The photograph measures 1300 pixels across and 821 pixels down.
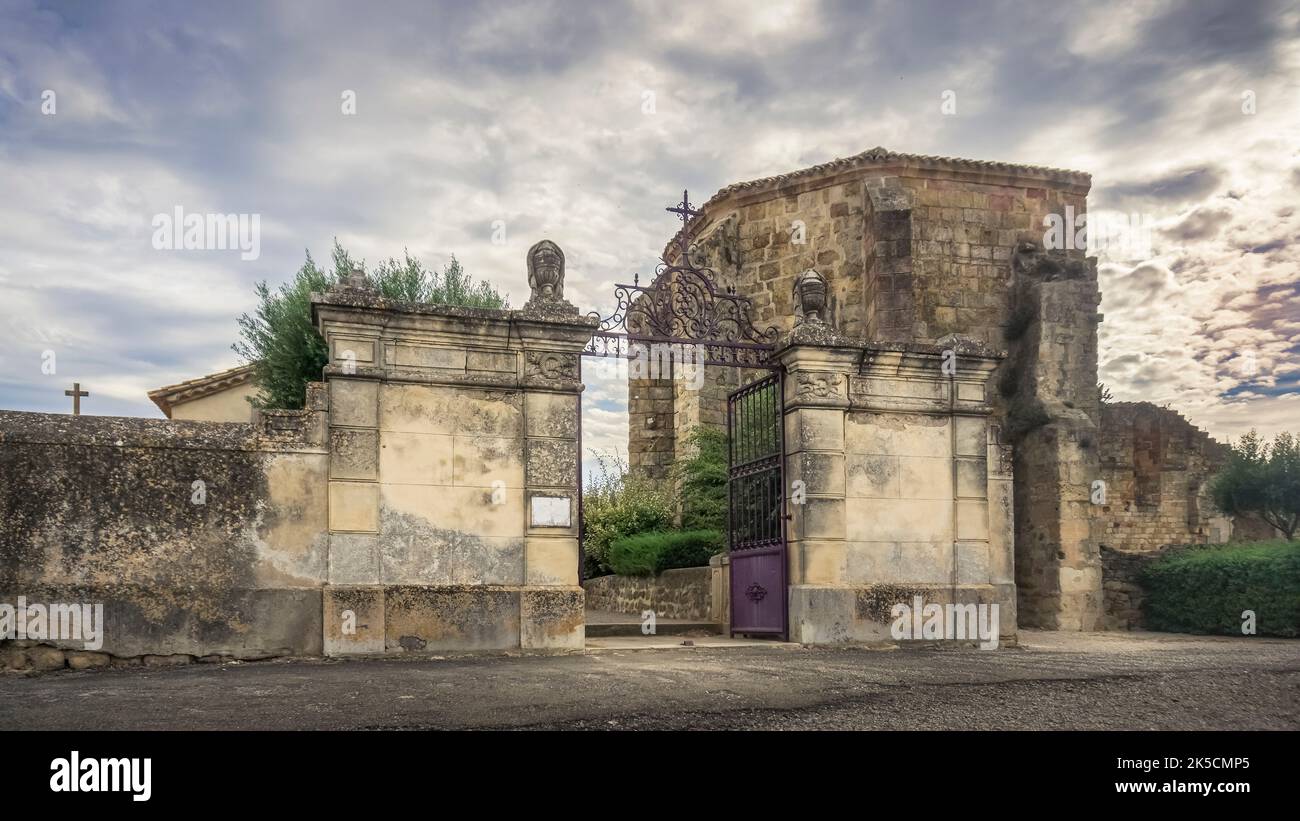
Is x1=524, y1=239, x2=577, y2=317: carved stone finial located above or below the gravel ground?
above

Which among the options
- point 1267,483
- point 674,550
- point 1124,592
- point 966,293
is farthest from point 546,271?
point 1267,483

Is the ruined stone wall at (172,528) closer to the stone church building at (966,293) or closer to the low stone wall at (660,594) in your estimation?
the low stone wall at (660,594)

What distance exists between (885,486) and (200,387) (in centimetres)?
1519

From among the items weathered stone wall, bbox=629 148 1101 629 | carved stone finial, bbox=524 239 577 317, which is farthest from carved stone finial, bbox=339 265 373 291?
weathered stone wall, bbox=629 148 1101 629

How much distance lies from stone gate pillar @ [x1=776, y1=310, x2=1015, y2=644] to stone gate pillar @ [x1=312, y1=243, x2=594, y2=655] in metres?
2.27

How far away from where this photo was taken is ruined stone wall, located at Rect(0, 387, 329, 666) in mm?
7715

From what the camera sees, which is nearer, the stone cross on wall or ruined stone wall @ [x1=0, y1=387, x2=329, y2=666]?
ruined stone wall @ [x1=0, y1=387, x2=329, y2=666]

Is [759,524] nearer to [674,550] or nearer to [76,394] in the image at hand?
[674,550]

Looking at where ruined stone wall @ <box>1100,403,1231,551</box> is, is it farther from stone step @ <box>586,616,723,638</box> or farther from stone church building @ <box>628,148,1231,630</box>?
stone step @ <box>586,616,723,638</box>

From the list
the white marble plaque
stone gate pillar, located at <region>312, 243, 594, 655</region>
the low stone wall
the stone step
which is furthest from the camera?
the low stone wall

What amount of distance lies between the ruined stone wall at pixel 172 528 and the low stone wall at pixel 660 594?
15.6 ft

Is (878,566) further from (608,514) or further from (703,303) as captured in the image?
(608,514)

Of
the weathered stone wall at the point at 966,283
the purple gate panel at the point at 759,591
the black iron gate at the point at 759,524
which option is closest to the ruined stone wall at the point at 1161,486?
the weathered stone wall at the point at 966,283

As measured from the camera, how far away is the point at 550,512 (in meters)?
9.06
